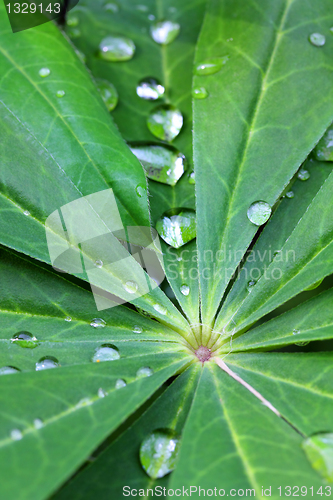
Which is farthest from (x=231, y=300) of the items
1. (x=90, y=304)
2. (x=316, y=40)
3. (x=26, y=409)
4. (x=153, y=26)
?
(x=153, y=26)

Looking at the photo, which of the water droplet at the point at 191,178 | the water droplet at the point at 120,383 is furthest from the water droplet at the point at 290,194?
the water droplet at the point at 120,383

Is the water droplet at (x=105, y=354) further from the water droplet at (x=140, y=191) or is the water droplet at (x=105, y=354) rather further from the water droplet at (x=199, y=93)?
the water droplet at (x=199, y=93)

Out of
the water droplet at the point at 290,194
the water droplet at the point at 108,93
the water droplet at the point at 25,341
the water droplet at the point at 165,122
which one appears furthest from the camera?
the water droplet at the point at 108,93

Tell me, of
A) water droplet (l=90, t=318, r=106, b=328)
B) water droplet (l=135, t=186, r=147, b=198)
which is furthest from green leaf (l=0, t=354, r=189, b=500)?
water droplet (l=135, t=186, r=147, b=198)

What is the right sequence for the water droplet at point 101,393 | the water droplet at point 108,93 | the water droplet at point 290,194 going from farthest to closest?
the water droplet at point 108,93 < the water droplet at point 290,194 < the water droplet at point 101,393

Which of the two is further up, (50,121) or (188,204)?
Result: (50,121)

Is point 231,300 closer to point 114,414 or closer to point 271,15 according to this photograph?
point 114,414
